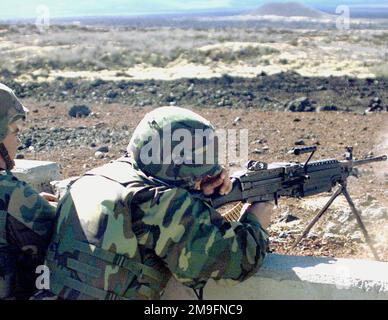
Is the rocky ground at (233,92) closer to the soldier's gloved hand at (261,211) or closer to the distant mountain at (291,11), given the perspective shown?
the soldier's gloved hand at (261,211)

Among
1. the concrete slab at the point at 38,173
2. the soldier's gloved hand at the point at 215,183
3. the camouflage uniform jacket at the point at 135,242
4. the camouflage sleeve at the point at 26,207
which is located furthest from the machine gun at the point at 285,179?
the concrete slab at the point at 38,173

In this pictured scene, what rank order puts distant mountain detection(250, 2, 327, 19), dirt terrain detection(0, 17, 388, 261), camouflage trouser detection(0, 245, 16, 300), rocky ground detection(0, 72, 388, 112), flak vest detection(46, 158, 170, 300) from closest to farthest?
1. flak vest detection(46, 158, 170, 300)
2. camouflage trouser detection(0, 245, 16, 300)
3. dirt terrain detection(0, 17, 388, 261)
4. rocky ground detection(0, 72, 388, 112)
5. distant mountain detection(250, 2, 327, 19)

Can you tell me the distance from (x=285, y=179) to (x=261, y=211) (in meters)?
0.92

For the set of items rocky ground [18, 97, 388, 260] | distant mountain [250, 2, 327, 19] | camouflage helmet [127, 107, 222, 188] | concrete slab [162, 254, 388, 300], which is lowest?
distant mountain [250, 2, 327, 19]

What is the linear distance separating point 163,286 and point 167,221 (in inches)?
13.7

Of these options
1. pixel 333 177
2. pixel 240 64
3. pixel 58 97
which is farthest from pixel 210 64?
pixel 333 177

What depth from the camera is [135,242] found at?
9.47 feet

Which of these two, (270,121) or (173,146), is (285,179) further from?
(270,121)

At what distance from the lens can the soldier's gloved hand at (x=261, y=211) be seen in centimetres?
336

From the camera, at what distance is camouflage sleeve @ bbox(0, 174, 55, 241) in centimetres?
311

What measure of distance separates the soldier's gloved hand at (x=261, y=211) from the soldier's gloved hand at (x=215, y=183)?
0.16 meters

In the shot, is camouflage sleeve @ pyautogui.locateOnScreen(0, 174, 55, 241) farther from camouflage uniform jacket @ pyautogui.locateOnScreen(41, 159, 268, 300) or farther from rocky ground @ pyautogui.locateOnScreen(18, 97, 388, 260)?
rocky ground @ pyautogui.locateOnScreen(18, 97, 388, 260)

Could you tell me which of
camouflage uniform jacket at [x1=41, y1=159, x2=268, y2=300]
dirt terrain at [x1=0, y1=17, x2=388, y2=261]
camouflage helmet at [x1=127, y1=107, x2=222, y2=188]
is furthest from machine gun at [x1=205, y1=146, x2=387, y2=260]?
dirt terrain at [x1=0, y1=17, x2=388, y2=261]

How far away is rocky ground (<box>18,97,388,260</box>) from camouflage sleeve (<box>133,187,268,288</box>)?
257 centimetres
